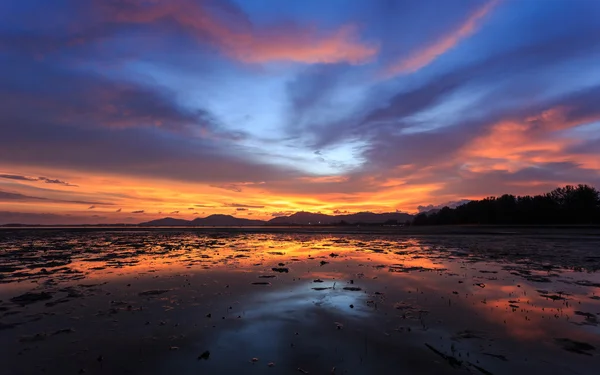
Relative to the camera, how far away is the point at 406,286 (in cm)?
1422

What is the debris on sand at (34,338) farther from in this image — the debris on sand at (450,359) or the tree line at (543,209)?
the tree line at (543,209)

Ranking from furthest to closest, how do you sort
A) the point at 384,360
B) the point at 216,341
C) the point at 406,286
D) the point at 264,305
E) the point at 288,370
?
the point at 406,286 < the point at 264,305 < the point at 216,341 < the point at 384,360 < the point at 288,370

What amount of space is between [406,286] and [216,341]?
923cm

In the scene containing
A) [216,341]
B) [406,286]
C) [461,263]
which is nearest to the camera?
[216,341]

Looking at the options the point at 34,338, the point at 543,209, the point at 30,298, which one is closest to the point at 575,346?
the point at 34,338

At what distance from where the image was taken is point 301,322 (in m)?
9.48

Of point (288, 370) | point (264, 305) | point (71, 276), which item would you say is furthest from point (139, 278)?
point (288, 370)

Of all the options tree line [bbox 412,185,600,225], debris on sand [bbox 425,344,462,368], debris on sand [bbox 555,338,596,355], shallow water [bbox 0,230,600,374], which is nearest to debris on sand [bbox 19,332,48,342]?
shallow water [bbox 0,230,600,374]

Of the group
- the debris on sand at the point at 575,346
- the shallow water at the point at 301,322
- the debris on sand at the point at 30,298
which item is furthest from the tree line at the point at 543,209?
the debris on sand at the point at 30,298

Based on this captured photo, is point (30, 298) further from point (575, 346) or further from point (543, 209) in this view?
point (543, 209)

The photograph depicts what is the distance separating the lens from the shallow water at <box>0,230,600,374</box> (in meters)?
6.77

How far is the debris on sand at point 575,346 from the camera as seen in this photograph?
7.26 metres

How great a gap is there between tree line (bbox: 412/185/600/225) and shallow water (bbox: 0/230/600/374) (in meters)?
90.4

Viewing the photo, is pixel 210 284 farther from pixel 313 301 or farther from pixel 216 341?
pixel 216 341
